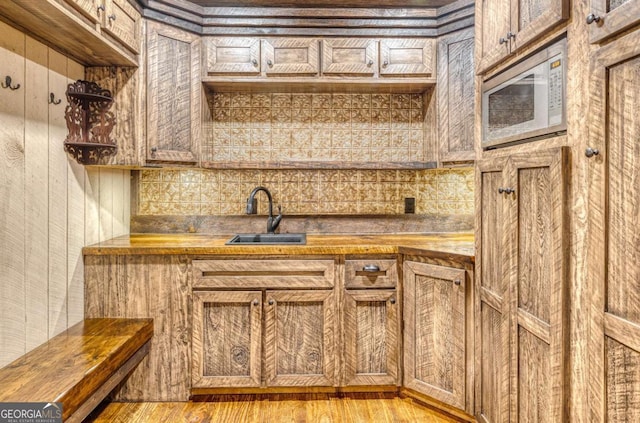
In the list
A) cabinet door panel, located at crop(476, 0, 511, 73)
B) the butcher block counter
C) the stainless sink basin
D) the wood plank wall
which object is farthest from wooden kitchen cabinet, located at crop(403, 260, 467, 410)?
the wood plank wall

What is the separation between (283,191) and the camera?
284 centimetres

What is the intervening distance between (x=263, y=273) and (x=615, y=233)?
1622 millimetres

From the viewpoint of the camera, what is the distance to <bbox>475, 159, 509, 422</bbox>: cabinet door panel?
1.57 metres

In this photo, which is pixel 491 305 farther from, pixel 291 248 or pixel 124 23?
pixel 124 23

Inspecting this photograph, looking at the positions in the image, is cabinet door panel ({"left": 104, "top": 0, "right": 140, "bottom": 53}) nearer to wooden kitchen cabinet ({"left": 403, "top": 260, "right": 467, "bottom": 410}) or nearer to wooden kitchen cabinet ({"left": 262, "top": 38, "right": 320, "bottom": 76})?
wooden kitchen cabinet ({"left": 262, "top": 38, "right": 320, "bottom": 76})

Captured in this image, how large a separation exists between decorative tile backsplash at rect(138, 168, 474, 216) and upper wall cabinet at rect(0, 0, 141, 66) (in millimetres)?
870

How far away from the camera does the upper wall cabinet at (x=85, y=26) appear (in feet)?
5.17

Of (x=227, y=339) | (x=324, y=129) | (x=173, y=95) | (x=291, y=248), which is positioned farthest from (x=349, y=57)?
(x=227, y=339)

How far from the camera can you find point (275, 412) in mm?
2143

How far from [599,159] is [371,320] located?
4.79ft

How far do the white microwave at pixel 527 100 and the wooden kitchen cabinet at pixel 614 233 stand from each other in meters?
0.16

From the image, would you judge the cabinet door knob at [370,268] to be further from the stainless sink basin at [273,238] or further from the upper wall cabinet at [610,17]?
the upper wall cabinet at [610,17]

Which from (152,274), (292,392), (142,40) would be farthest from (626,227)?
(142,40)

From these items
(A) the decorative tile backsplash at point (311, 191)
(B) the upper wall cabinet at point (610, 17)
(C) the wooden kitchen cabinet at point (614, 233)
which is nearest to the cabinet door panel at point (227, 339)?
(A) the decorative tile backsplash at point (311, 191)
